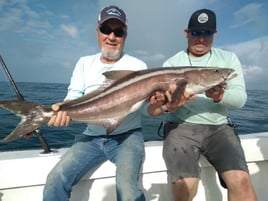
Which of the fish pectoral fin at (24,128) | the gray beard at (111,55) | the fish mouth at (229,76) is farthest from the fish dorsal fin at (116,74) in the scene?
the fish mouth at (229,76)

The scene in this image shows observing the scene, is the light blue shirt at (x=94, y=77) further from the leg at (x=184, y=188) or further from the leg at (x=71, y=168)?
the leg at (x=184, y=188)

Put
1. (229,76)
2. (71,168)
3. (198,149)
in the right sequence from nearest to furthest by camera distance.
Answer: (71,168), (229,76), (198,149)

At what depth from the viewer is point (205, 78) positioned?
380 cm

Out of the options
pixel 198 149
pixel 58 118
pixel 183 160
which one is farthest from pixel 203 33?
pixel 58 118

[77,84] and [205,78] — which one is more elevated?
[77,84]

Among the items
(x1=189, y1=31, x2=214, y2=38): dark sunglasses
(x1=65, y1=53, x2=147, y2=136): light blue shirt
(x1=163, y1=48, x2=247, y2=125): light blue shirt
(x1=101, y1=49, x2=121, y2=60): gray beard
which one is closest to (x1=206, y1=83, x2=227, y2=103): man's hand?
(x1=163, y1=48, x2=247, y2=125): light blue shirt

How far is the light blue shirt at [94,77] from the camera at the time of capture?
4.01 m

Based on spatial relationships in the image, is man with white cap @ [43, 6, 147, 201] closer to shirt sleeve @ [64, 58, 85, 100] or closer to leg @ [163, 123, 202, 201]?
shirt sleeve @ [64, 58, 85, 100]

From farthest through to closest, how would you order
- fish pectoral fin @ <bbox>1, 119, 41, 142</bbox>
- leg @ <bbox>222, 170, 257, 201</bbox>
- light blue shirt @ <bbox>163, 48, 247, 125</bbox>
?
1. light blue shirt @ <bbox>163, 48, 247, 125</bbox>
2. leg @ <bbox>222, 170, 257, 201</bbox>
3. fish pectoral fin @ <bbox>1, 119, 41, 142</bbox>

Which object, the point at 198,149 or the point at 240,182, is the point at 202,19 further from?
the point at 240,182

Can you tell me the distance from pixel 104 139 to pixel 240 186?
1.59 m

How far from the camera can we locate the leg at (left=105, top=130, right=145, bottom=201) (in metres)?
3.21

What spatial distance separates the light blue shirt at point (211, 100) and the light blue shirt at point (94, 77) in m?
0.57

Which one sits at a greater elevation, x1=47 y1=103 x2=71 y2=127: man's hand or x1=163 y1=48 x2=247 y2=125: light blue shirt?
x1=163 y1=48 x2=247 y2=125: light blue shirt
